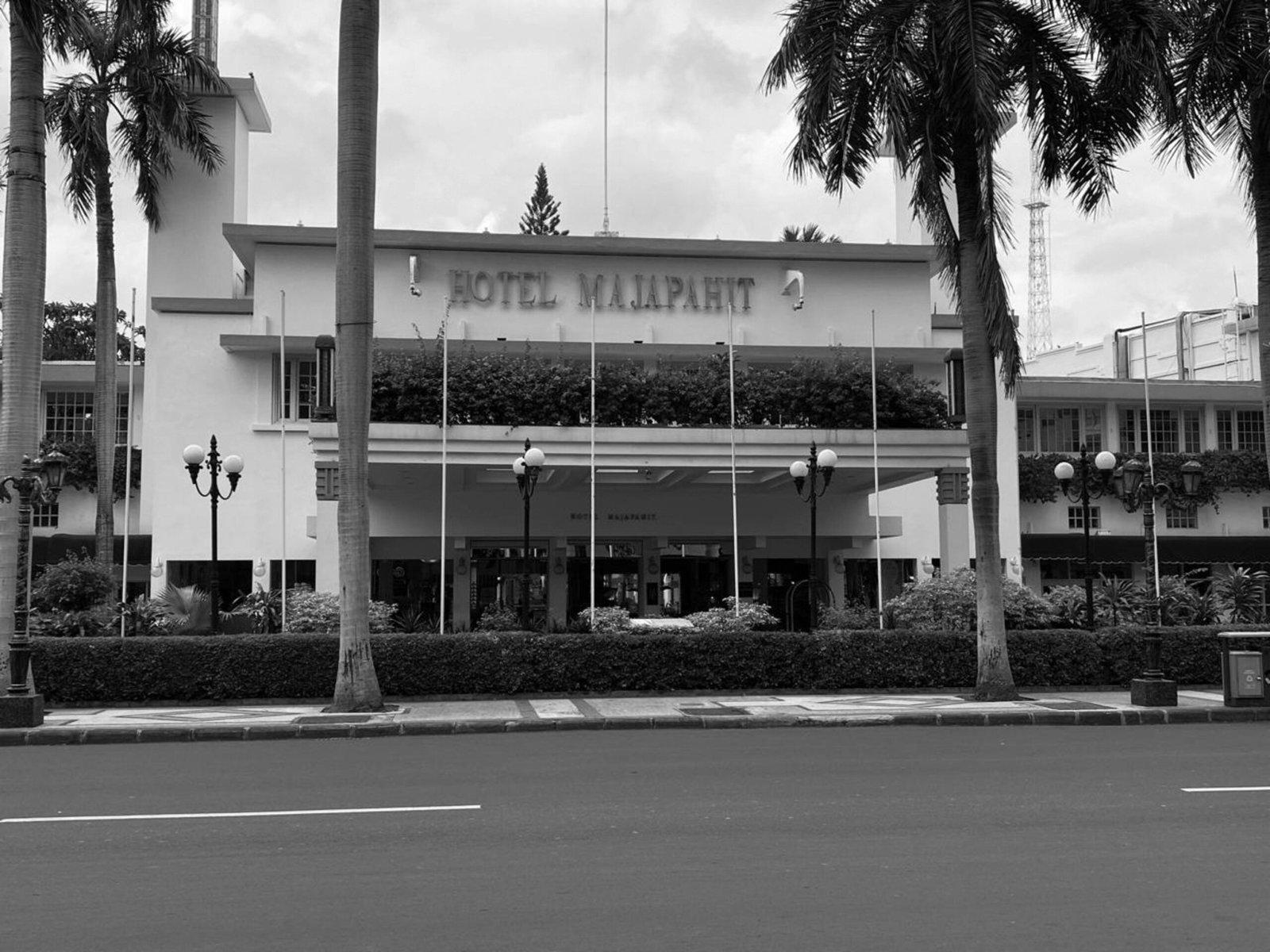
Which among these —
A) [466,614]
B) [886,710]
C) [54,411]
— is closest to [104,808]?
[886,710]

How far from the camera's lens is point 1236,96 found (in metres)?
19.4

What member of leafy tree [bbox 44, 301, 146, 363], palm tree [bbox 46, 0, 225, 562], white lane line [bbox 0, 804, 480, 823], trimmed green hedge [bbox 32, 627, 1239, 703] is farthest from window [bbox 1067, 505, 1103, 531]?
leafy tree [bbox 44, 301, 146, 363]

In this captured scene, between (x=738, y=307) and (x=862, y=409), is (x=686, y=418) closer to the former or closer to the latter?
(x=862, y=409)

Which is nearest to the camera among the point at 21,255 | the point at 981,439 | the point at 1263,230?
the point at 21,255

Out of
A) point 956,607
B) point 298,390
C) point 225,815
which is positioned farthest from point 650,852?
point 298,390

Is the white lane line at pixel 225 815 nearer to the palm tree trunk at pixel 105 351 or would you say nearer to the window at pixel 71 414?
the palm tree trunk at pixel 105 351

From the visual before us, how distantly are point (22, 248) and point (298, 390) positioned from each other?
9614 mm

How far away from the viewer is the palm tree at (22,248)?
17.6 meters

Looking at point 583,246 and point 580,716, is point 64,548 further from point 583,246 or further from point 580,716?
point 580,716

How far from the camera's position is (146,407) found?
90.6 ft

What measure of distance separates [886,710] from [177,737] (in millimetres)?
9651

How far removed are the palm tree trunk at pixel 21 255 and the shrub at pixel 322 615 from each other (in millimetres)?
4530

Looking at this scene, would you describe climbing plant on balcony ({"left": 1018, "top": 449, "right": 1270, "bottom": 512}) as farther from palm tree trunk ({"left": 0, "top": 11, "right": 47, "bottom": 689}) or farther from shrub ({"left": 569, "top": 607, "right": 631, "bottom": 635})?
palm tree trunk ({"left": 0, "top": 11, "right": 47, "bottom": 689})

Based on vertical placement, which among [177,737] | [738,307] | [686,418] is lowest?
[177,737]
